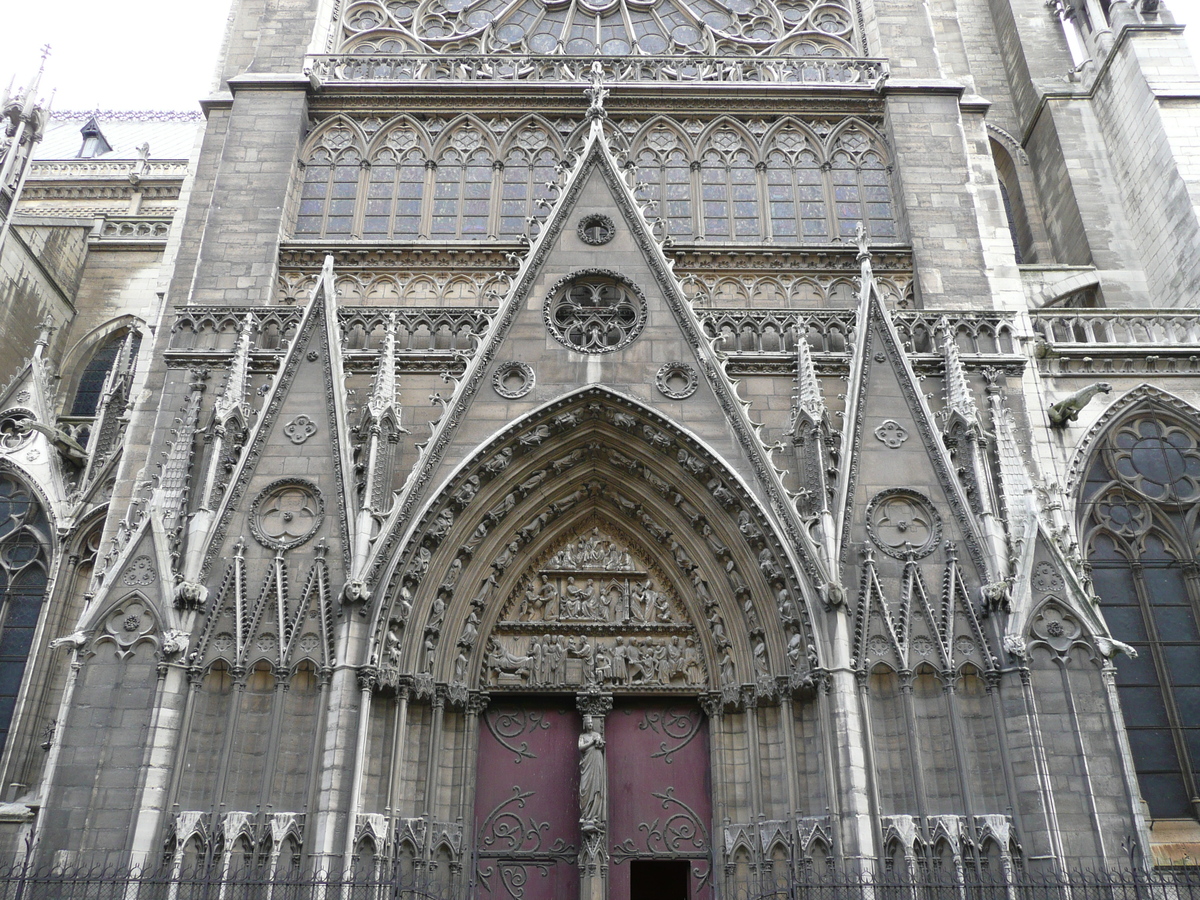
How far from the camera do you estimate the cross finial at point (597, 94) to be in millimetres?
14992

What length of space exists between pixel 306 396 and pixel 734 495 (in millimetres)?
5838

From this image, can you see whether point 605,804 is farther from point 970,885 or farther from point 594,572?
point 970,885

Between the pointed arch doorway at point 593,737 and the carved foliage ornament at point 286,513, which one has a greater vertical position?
the carved foliage ornament at point 286,513

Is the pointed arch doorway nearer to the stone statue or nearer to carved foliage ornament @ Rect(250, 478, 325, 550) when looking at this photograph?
the stone statue

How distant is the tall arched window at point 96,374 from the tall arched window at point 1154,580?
17.9m

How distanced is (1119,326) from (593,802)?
11.0m

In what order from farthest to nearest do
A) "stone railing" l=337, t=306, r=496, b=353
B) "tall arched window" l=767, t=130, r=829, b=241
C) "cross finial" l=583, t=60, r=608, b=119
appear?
"tall arched window" l=767, t=130, r=829, b=241, "cross finial" l=583, t=60, r=608, b=119, "stone railing" l=337, t=306, r=496, b=353

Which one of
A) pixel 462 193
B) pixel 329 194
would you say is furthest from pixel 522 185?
pixel 329 194

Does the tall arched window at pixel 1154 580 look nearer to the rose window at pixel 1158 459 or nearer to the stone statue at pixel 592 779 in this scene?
the rose window at pixel 1158 459

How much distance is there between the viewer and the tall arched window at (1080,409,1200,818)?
41.5 feet

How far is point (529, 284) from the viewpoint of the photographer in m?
13.5

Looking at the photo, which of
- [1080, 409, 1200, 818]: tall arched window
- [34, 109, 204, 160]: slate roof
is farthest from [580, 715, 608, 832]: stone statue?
[34, 109, 204, 160]: slate roof

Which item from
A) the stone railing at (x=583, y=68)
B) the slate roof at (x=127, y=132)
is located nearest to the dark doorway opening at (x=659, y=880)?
the stone railing at (x=583, y=68)

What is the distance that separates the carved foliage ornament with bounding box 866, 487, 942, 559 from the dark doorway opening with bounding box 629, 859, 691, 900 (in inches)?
186
